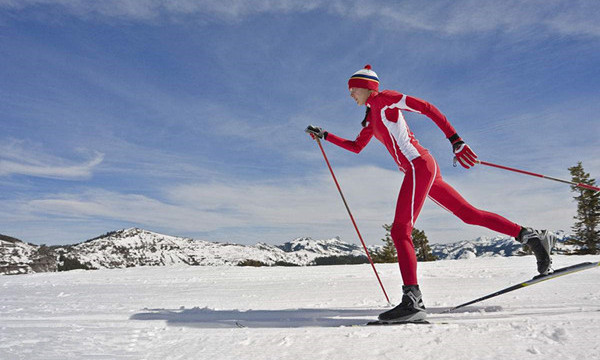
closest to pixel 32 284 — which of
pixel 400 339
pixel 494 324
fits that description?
pixel 400 339

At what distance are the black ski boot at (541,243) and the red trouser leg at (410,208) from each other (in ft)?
3.55

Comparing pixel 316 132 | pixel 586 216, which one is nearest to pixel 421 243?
→ pixel 586 216

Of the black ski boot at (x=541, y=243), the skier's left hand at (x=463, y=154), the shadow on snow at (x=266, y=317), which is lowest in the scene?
the shadow on snow at (x=266, y=317)

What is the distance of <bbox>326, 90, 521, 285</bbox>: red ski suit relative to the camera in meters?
3.36

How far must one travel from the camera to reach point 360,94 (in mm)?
3957

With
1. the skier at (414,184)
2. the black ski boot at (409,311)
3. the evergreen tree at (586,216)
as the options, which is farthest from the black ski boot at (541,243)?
the evergreen tree at (586,216)

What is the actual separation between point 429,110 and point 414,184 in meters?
0.75

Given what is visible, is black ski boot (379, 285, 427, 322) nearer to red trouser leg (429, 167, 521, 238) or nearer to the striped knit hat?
red trouser leg (429, 167, 521, 238)

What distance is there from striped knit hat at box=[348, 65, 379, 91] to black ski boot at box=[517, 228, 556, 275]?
7.02ft

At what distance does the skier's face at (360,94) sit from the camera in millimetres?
3928

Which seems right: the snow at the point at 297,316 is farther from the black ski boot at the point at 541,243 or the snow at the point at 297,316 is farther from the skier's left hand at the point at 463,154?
the skier's left hand at the point at 463,154

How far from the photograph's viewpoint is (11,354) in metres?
2.25

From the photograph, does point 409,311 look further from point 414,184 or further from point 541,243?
point 541,243

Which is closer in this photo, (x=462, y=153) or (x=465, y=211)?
(x=462, y=153)
